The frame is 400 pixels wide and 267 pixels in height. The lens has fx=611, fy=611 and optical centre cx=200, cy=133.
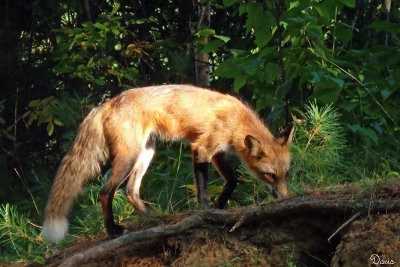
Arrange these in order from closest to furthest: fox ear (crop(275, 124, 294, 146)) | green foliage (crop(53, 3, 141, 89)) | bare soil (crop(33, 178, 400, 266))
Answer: bare soil (crop(33, 178, 400, 266))
fox ear (crop(275, 124, 294, 146))
green foliage (crop(53, 3, 141, 89))

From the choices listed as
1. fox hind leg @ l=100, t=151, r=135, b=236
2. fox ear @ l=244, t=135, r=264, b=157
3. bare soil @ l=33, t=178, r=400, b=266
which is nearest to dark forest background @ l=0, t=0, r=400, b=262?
fox ear @ l=244, t=135, r=264, b=157

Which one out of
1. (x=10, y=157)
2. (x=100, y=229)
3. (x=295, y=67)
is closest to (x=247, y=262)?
(x=100, y=229)

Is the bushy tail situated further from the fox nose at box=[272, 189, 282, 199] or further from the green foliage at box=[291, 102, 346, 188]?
the green foliage at box=[291, 102, 346, 188]

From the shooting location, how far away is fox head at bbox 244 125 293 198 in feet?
18.3

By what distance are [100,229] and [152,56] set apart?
358cm

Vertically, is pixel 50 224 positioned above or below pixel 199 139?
below

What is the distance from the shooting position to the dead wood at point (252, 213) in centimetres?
358

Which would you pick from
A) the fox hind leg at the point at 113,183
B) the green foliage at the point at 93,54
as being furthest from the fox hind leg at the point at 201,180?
the green foliage at the point at 93,54

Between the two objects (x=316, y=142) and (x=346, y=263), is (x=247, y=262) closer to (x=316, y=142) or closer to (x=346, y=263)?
(x=346, y=263)

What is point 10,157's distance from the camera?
9.79 metres

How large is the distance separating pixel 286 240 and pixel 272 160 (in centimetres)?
192

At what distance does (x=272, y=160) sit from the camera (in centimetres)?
566

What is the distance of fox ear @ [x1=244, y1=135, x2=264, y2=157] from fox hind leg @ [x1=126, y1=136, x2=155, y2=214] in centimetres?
90

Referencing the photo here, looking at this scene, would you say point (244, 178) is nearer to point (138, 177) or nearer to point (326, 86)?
point (138, 177)
